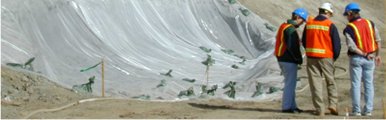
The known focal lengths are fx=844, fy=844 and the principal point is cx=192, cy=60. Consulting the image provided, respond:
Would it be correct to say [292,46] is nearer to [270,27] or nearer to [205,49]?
[205,49]

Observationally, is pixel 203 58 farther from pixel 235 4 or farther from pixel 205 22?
pixel 235 4

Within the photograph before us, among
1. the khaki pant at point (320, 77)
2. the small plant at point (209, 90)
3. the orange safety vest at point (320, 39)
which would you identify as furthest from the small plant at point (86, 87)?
the orange safety vest at point (320, 39)

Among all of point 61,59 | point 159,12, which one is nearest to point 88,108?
point 61,59

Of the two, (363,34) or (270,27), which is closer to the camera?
(363,34)

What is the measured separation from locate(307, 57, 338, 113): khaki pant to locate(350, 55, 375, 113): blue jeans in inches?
10.2

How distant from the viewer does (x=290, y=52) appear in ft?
34.3

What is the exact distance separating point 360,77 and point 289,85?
3.17ft

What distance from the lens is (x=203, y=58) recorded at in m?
16.8

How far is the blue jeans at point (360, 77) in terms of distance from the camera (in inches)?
391

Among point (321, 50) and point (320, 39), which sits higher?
point (320, 39)

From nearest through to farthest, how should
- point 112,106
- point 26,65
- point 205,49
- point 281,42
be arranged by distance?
point 281,42 → point 112,106 → point 26,65 → point 205,49

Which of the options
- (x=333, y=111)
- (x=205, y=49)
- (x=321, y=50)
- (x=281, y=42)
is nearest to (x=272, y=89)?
(x=281, y=42)

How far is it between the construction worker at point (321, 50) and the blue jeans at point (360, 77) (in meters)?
0.25

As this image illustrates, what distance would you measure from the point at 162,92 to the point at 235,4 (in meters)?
8.80
